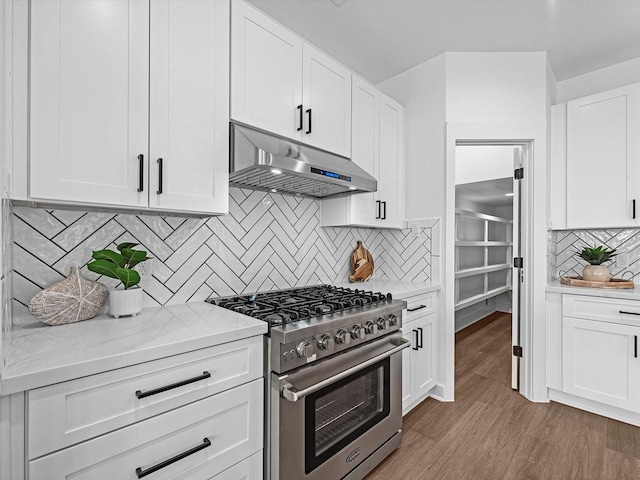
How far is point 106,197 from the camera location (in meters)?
1.22

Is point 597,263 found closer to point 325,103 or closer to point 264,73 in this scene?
point 325,103

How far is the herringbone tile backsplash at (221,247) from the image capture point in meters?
1.33

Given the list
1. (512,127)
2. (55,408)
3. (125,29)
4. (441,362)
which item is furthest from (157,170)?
(512,127)

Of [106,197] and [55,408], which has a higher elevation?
[106,197]

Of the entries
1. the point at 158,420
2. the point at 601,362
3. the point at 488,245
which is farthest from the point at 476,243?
the point at 158,420

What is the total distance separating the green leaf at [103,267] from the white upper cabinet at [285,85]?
88 cm

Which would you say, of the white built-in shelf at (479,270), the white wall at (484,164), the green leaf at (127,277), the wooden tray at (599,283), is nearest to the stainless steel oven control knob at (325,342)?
the green leaf at (127,277)

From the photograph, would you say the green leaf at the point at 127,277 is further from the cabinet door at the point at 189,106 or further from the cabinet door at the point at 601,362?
the cabinet door at the point at 601,362

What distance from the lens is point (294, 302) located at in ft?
5.80

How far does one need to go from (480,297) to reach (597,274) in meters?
2.41

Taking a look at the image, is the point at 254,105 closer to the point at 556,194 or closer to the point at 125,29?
the point at 125,29

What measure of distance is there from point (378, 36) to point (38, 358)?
2662mm

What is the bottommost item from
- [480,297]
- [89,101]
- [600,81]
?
[480,297]

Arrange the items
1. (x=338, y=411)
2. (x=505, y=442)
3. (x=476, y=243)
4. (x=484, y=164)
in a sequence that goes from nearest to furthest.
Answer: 1. (x=338, y=411)
2. (x=505, y=442)
3. (x=484, y=164)
4. (x=476, y=243)
